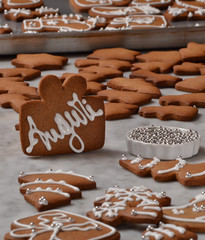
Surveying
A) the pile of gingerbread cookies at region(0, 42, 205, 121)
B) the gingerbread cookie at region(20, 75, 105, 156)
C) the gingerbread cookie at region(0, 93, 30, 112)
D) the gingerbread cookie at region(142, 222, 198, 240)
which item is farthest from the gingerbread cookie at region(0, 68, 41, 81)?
the gingerbread cookie at region(142, 222, 198, 240)

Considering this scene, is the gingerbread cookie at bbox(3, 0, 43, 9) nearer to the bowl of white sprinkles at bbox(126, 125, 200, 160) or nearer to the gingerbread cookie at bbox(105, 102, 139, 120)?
the gingerbread cookie at bbox(105, 102, 139, 120)

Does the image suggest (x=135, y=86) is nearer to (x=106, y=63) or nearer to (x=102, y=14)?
(x=106, y=63)

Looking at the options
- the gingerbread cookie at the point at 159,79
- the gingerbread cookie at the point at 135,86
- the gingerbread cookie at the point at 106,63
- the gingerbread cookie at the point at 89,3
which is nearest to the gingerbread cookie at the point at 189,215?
the gingerbread cookie at the point at 135,86

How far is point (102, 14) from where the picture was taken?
10.7ft

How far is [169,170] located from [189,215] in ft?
0.83

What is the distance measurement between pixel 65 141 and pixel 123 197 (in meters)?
0.39

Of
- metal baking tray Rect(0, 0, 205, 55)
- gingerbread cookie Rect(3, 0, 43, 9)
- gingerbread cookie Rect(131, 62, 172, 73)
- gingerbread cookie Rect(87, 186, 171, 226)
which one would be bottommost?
gingerbread cookie Rect(87, 186, 171, 226)

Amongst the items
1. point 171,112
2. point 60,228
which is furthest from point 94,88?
point 60,228

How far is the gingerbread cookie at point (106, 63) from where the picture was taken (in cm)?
264

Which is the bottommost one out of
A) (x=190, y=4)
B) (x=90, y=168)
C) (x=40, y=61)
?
(x=90, y=168)

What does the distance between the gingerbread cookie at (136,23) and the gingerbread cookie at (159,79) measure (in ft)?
1.83

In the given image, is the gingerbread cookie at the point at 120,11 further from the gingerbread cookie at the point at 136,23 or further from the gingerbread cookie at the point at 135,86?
the gingerbread cookie at the point at 135,86

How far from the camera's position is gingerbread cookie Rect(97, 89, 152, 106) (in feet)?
7.25

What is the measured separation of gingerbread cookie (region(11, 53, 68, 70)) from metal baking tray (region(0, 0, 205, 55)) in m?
0.14
